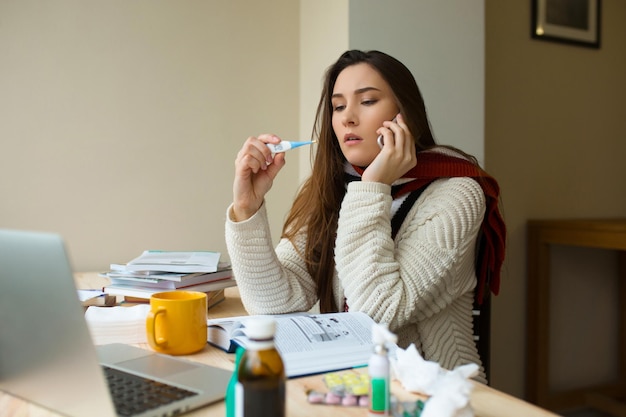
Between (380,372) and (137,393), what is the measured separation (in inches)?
11.0

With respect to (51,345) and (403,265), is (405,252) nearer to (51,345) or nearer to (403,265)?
(403,265)

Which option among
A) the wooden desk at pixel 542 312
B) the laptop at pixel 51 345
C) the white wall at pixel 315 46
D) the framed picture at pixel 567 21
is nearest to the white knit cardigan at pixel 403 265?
the laptop at pixel 51 345

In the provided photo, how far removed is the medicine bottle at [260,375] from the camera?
48cm

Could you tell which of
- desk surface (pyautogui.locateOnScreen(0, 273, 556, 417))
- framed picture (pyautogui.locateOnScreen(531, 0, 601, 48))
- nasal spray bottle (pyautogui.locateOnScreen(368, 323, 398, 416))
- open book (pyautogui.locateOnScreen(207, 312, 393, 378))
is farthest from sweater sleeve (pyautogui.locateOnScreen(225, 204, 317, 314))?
framed picture (pyautogui.locateOnScreen(531, 0, 601, 48))

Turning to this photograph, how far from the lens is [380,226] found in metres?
1.12

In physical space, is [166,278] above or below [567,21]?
below

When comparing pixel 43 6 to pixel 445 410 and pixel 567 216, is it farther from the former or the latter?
pixel 567 216

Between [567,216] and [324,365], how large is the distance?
6.72 feet

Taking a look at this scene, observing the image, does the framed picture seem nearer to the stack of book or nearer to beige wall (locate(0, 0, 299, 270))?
beige wall (locate(0, 0, 299, 270))

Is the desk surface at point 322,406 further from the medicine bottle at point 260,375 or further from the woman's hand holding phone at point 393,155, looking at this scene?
the woman's hand holding phone at point 393,155

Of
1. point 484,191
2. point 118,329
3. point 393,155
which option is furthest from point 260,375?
point 484,191

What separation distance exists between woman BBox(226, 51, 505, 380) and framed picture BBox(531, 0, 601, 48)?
130cm

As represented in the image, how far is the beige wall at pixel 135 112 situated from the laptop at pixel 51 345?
1274 millimetres

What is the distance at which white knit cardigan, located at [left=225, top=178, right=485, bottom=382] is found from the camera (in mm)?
1089
